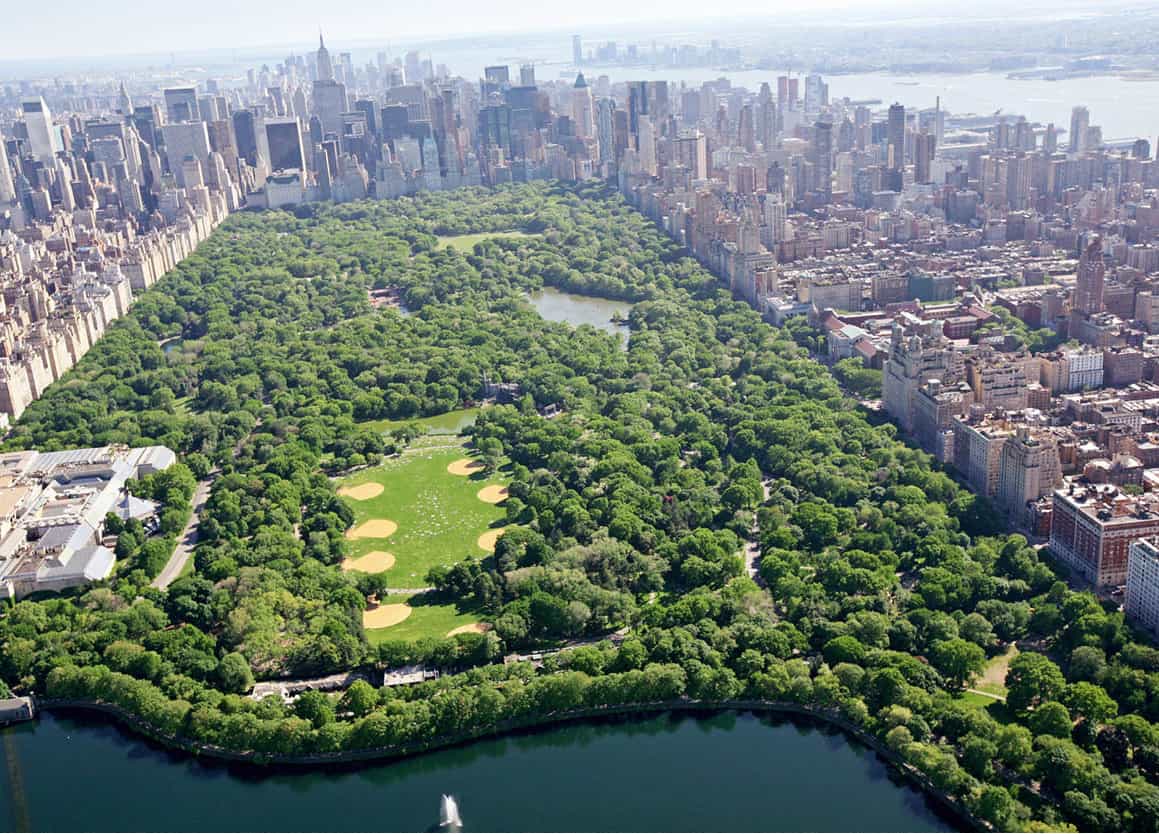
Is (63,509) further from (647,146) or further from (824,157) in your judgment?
(647,146)

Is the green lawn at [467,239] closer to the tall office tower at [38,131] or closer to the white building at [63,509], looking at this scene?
the white building at [63,509]

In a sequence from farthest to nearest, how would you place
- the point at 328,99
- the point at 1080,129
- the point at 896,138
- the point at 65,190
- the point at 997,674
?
the point at 328,99
the point at 65,190
the point at 1080,129
the point at 896,138
the point at 997,674

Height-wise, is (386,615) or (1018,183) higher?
(1018,183)

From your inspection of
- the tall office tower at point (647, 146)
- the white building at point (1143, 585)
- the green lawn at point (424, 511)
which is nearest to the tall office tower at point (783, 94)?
the tall office tower at point (647, 146)

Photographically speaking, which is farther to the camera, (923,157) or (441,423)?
(923,157)

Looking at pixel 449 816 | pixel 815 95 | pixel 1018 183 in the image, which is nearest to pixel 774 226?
pixel 1018 183

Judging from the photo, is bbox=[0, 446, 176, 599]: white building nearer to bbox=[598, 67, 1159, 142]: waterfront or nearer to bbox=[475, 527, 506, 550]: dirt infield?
bbox=[475, 527, 506, 550]: dirt infield

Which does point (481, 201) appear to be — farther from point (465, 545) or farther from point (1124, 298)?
point (465, 545)

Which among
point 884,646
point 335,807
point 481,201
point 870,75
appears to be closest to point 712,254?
point 481,201
